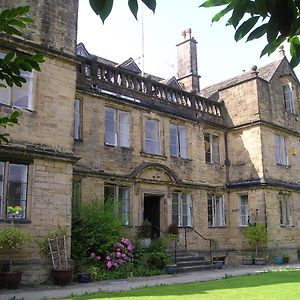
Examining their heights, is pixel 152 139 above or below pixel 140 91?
below

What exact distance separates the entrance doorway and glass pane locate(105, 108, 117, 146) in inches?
123

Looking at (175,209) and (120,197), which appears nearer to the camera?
(120,197)

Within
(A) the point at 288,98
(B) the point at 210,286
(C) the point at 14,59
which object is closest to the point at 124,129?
(B) the point at 210,286

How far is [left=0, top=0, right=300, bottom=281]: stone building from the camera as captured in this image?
12977 mm

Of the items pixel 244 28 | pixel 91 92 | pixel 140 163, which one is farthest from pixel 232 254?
pixel 244 28

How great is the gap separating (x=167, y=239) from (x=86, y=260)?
4264mm

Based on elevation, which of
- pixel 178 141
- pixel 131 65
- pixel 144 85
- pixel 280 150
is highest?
pixel 131 65

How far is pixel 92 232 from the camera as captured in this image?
47.1 ft

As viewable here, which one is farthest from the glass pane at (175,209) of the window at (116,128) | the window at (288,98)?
the window at (288,98)

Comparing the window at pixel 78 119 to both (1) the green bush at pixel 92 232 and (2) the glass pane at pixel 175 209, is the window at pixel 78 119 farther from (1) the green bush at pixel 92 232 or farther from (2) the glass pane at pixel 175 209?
(2) the glass pane at pixel 175 209

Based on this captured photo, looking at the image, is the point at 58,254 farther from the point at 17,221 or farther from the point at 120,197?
the point at 120,197

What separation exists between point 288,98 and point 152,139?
386 inches

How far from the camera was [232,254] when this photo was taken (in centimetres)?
2139

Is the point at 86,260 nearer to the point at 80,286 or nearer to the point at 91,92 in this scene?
the point at 80,286
